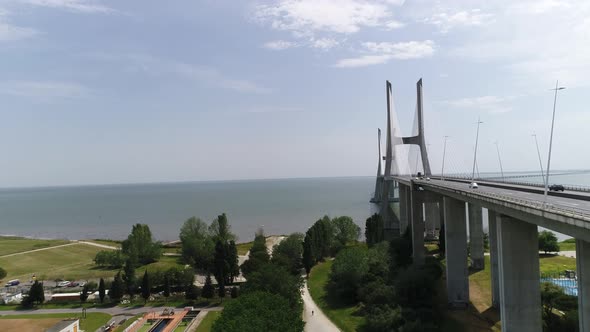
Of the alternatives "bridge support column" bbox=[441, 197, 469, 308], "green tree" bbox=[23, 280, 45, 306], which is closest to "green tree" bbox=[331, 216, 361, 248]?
"bridge support column" bbox=[441, 197, 469, 308]

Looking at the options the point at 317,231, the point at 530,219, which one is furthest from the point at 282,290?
the point at 317,231

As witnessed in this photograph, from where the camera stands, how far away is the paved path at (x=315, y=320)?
23281 mm

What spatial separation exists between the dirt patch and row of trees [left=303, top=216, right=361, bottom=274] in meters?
21.1

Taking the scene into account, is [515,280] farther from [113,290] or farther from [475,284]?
[113,290]

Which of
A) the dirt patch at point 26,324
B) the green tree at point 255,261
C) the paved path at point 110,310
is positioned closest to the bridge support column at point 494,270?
the green tree at point 255,261

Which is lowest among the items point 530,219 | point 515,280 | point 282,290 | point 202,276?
point 202,276

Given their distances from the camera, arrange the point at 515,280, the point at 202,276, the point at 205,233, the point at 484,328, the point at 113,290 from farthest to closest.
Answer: the point at 205,233 → the point at 202,276 → the point at 113,290 → the point at 484,328 → the point at 515,280

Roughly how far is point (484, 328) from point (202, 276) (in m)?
27.0

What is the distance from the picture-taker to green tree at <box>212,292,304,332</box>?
16969 millimetres

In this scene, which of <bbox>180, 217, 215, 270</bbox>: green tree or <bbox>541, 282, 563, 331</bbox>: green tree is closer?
<bbox>541, 282, 563, 331</bbox>: green tree

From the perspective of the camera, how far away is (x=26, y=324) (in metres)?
27.0

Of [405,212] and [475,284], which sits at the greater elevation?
[405,212]

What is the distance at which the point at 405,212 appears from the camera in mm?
50094

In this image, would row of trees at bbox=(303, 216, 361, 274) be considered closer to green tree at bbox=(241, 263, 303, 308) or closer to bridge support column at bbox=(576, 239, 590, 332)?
green tree at bbox=(241, 263, 303, 308)
